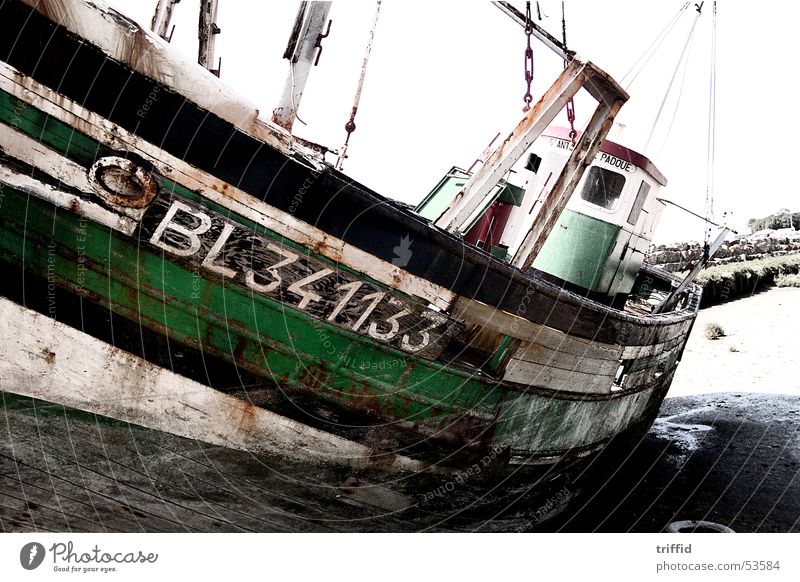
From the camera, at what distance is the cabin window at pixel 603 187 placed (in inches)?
196

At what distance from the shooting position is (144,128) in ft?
6.76

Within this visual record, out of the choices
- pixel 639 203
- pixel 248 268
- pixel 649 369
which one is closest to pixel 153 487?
pixel 248 268

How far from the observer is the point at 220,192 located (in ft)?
7.09

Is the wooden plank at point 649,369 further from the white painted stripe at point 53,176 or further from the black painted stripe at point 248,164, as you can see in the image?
the white painted stripe at point 53,176

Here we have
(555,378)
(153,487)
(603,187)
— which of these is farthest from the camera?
(603,187)

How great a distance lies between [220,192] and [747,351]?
31.3 ft

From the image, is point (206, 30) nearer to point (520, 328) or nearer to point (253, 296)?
point (253, 296)

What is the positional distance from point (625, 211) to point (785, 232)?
1715 centimetres

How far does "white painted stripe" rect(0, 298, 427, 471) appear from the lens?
2.15m

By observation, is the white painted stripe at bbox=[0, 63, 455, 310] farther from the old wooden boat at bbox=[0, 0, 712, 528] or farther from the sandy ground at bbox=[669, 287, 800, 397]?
the sandy ground at bbox=[669, 287, 800, 397]

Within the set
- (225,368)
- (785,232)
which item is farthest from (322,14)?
(785,232)

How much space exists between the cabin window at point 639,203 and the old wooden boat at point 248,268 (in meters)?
2.36

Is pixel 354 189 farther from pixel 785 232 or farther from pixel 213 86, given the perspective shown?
pixel 785 232

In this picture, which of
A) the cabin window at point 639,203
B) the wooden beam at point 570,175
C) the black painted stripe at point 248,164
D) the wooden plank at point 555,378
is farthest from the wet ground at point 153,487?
the cabin window at point 639,203
